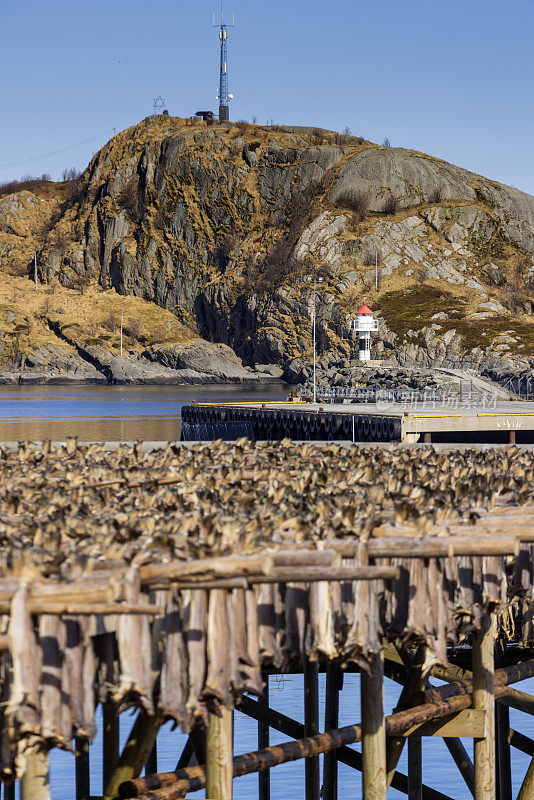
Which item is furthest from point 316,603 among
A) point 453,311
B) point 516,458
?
point 453,311

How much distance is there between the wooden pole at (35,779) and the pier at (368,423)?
1595 inches

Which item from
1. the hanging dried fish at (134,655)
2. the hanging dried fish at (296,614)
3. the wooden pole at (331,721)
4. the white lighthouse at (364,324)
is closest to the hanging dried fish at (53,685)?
the hanging dried fish at (134,655)

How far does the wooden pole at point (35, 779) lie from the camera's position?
6.79 metres

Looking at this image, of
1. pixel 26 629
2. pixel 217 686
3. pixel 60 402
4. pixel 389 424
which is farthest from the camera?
pixel 60 402

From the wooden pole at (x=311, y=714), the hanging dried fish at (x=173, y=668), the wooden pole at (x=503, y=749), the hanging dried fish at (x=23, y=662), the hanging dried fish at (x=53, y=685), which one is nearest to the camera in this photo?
the hanging dried fish at (x=23, y=662)

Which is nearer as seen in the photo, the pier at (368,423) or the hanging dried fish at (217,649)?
the hanging dried fish at (217,649)

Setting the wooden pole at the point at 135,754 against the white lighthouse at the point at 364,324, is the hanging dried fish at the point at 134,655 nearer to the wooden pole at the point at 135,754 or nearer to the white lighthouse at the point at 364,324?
the wooden pole at the point at 135,754

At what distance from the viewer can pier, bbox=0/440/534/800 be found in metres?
6.38

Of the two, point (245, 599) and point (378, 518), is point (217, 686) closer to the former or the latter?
point (245, 599)

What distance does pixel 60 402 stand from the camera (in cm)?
14288

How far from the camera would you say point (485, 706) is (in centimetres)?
992

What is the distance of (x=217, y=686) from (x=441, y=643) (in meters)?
2.38

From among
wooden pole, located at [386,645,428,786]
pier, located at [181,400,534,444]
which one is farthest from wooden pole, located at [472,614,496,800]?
pier, located at [181,400,534,444]

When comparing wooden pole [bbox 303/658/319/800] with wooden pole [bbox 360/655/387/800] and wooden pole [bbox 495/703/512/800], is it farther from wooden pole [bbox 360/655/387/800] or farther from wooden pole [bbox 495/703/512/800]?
wooden pole [bbox 360/655/387/800]
